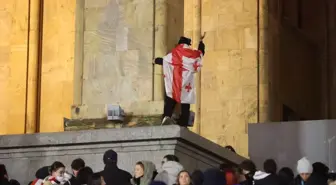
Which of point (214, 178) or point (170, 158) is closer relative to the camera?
point (214, 178)

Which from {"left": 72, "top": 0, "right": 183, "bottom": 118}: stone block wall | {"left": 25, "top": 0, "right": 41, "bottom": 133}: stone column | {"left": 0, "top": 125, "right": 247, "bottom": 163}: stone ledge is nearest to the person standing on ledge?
{"left": 72, "top": 0, "right": 183, "bottom": 118}: stone block wall

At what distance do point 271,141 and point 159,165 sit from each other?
4.74 m

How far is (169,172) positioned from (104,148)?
2701 millimetres

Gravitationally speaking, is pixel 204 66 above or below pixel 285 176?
above

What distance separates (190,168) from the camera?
16.4 meters

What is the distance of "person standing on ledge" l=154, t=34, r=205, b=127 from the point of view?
56.9 feet

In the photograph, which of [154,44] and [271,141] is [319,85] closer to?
[271,141]

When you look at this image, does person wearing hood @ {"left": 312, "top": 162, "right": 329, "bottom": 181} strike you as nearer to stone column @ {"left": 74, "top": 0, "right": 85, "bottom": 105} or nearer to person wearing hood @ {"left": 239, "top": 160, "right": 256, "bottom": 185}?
person wearing hood @ {"left": 239, "top": 160, "right": 256, "bottom": 185}

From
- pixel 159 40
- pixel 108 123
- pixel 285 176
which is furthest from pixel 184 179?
pixel 159 40

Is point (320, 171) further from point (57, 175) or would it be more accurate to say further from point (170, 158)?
point (57, 175)

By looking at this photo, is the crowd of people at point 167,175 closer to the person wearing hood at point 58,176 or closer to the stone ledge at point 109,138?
the person wearing hood at point 58,176

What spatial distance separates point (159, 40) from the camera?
1820 centimetres

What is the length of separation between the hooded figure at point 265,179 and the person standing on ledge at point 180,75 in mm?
3361

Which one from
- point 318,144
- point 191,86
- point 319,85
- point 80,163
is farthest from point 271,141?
point 319,85
